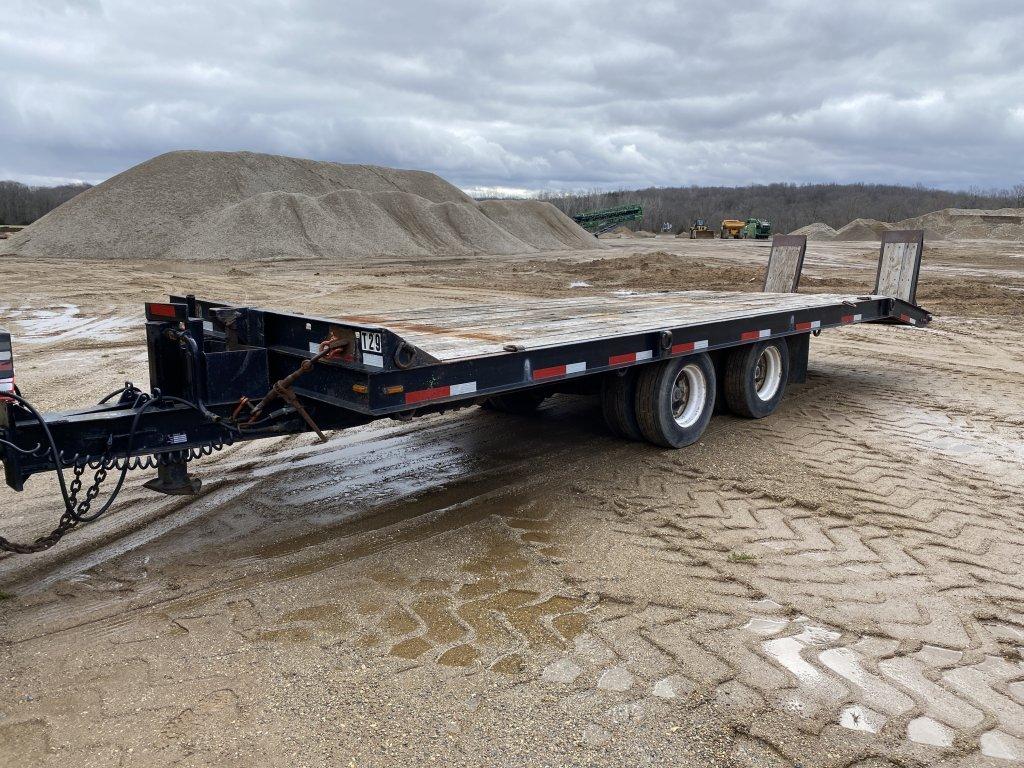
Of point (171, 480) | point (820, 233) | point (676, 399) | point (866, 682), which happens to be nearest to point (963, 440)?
point (676, 399)

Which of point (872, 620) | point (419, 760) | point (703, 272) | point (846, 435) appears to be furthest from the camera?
point (703, 272)

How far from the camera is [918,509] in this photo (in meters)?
5.09

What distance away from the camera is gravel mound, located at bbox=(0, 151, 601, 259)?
108 ft

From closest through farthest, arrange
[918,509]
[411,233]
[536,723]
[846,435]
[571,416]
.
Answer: [536,723] → [918,509] → [846,435] → [571,416] → [411,233]

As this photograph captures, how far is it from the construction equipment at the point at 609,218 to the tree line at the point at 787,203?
21.7 meters

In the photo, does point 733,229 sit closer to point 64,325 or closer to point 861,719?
point 64,325

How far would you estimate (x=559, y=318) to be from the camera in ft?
20.7

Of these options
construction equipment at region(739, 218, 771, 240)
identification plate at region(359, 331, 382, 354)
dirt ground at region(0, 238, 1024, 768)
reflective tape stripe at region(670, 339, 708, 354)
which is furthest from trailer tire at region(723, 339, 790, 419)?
construction equipment at region(739, 218, 771, 240)

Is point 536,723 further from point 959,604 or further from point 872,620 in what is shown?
point 959,604

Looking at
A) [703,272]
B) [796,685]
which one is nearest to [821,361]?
[796,685]

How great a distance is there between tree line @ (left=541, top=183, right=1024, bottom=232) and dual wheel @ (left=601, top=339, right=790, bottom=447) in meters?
73.9

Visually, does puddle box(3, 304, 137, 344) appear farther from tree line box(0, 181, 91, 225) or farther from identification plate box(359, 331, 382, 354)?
tree line box(0, 181, 91, 225)

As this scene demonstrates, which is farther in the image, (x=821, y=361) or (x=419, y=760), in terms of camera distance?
(x=821, y=361)

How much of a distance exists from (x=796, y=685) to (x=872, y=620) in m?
0.76
